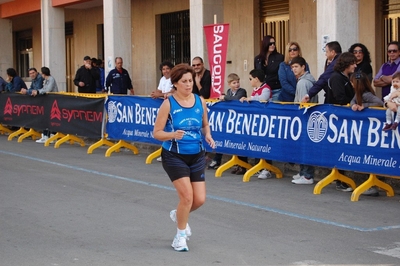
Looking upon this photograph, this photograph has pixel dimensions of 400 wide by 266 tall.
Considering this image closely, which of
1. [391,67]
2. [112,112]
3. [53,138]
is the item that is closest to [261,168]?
[391,67]

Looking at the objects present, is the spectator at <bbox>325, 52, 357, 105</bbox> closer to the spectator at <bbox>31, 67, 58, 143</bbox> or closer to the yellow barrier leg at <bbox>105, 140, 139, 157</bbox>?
the yellow barrier leg at <bbox>105, 140, 139, 157</bbox>

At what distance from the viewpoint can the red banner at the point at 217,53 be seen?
14148 mm

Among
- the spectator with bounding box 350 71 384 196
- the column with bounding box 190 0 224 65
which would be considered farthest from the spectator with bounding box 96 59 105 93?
the spectator with bounding box 350 71 384 196

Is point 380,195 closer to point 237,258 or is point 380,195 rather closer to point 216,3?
point 237,258

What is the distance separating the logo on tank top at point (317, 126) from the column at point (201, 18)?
275 inches

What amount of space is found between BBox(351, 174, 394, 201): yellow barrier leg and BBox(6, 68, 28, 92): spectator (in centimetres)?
1317

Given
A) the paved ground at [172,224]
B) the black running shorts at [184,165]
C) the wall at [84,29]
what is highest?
the wall at [84,29]

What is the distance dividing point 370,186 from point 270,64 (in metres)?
3.64

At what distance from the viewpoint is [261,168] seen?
12398 millimetres

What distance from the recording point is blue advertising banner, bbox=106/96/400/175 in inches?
404

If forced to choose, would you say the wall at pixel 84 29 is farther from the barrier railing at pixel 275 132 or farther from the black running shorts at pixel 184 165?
the black running shorts at pixel 184 165

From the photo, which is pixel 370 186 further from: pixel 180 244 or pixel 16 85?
pixel 16 85

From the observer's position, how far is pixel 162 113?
7574 mm

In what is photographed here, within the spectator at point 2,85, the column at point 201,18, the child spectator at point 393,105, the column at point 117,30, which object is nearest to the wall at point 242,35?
the column at point 117,30
